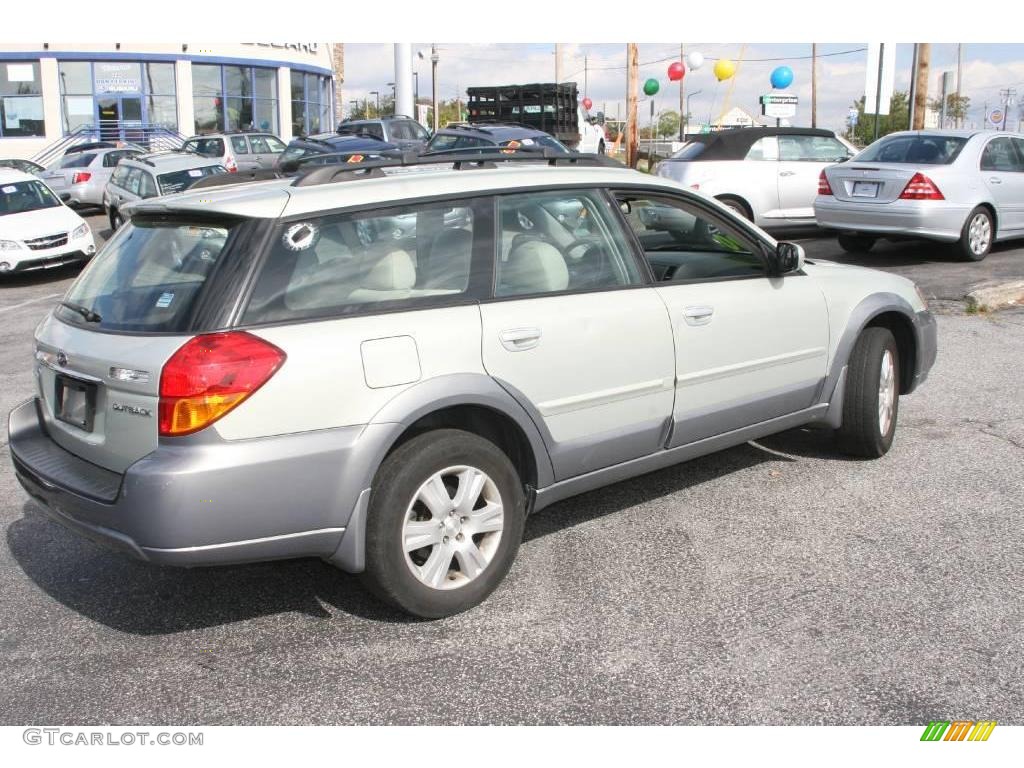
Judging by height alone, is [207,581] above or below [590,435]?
below

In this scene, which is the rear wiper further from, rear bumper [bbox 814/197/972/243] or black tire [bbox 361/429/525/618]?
rear bumper [bbox 814/197/972/243]

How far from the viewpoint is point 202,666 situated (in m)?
3.69

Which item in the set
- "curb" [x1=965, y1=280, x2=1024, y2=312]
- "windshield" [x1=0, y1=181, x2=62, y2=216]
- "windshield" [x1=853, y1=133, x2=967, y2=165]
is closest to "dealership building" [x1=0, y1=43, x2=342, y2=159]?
"windshield" [x1=0, y1=181, x2=62, y2=216]

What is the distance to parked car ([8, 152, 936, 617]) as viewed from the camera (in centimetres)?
352

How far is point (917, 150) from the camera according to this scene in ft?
41.6

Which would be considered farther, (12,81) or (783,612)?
(12,81)

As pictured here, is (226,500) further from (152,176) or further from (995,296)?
(152,176)

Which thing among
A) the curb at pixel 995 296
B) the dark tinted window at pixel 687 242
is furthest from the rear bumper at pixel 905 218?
the dark tinted window at pixel 687 242

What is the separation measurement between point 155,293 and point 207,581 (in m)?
1.30

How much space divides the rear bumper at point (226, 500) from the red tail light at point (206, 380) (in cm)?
8

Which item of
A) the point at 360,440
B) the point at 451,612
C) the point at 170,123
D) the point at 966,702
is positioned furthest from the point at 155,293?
the point at 170,123

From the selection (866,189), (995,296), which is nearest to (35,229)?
(866,189)

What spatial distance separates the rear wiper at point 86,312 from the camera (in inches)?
156

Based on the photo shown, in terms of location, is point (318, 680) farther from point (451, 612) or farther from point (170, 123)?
point (170, 123)
